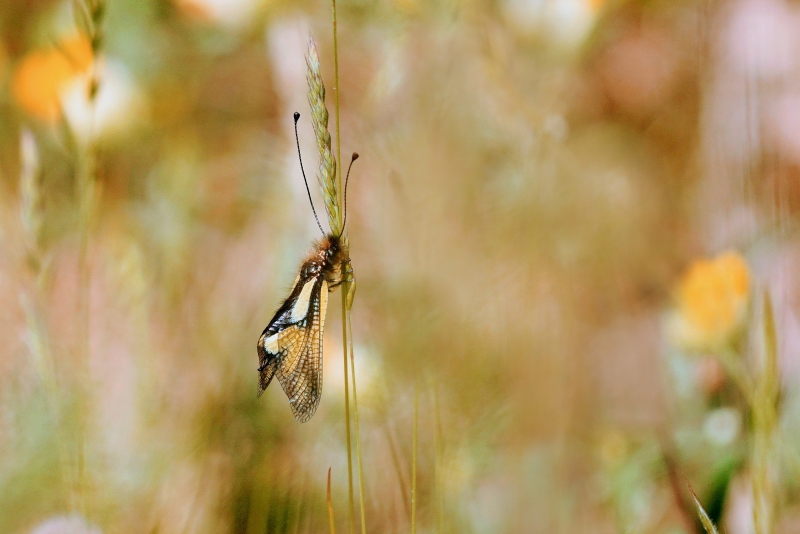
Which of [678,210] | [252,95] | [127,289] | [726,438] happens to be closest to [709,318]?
[726,438]

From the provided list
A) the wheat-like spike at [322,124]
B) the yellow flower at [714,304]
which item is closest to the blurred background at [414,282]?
the yellow flower at [714,304]

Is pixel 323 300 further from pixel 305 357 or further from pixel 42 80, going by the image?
pixel 42 80

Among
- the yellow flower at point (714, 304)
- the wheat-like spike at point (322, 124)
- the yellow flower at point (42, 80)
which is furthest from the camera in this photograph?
the yellow flower at point (42, 80)

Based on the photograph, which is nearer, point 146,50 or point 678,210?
point 678,210

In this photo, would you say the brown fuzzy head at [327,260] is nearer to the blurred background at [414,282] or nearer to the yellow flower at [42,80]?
the blurred background at [414,282]

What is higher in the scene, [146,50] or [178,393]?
[146,50]

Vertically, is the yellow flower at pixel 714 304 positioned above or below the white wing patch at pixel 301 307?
above

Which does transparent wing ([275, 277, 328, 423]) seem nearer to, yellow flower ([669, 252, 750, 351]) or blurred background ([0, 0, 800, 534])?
blurred background ([0, 0, 800, 534])

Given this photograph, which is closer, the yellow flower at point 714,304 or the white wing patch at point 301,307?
the white wing patch at point 301,307

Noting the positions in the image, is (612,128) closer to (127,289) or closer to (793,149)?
(793,149)
